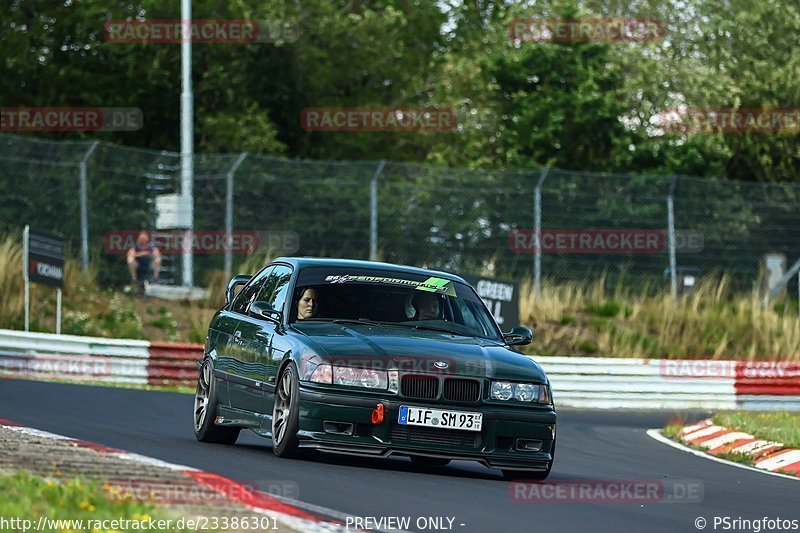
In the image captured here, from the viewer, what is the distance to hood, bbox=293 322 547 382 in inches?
402

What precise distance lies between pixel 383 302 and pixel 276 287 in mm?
953

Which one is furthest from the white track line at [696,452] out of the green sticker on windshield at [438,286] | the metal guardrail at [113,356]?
the metal guardrail at [113,356]

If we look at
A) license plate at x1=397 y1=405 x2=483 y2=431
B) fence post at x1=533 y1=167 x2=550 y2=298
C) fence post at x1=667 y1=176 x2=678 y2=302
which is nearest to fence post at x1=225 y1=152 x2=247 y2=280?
fence post at x1=533 y1=167 x2=550 y2=298

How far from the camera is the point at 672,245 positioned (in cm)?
2777

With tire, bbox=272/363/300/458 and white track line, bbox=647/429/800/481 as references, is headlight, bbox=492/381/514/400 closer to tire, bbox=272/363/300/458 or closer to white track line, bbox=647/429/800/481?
tire, bbox=272/363/300/458

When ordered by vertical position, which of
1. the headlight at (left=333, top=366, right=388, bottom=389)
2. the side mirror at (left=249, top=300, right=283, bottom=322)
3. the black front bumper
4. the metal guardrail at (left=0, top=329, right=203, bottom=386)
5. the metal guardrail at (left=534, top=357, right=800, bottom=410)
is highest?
the side mirror at (left=249, top=300, right=283, bottom=322)

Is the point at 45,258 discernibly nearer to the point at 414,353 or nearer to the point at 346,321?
the point at 346,321

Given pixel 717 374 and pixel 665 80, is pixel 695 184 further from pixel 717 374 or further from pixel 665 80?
pixel 665 80

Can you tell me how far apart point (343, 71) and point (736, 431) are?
1056 inches

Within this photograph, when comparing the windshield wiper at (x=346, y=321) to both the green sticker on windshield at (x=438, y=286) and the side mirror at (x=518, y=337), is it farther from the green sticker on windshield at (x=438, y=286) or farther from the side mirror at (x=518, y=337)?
the side mirror at (x=518, y=337)

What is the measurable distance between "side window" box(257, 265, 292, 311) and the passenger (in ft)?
0.49

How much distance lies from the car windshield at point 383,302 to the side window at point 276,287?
0.16 metres

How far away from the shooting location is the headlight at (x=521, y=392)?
1038 cm

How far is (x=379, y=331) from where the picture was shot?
10812 millimetres
